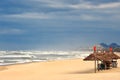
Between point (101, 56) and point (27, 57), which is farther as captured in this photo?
point (27, 57)

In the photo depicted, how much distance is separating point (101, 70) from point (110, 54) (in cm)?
259

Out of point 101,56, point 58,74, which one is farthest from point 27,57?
point 58,74

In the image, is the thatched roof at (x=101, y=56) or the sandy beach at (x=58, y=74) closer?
the sandy beach at (x=58, y=74)

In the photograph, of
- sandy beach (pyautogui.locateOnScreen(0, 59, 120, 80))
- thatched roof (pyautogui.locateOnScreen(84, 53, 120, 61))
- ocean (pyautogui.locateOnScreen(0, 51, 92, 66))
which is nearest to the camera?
sandy beach (pyautogui.locateOnScreen(0, 59, 120, 80))

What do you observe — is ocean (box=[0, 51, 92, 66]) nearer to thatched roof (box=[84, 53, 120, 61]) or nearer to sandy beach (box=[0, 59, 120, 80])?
sandy beach (box=[0, 59, 120, 80])

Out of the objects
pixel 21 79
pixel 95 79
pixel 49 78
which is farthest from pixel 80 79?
pixel 21 79

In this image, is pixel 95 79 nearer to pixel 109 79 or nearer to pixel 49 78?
pixel 109 79

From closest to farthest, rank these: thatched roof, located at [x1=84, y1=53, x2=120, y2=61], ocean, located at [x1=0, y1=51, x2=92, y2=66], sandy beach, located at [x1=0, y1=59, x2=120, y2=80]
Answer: sandy beach, located at [x1=0, y1=59, x2=120, y2=80] → thatched roof, located at [x1=84, y1=53, x2=120, y2=61] → ocean, located at [x1=0, y1=51, x2=92, y2=66]

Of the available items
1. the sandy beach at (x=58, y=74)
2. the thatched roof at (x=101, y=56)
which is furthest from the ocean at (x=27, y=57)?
the thatched roof at (x=101, y=56)

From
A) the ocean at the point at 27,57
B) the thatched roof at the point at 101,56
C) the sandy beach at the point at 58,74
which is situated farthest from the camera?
the ocean at the point at 27,57

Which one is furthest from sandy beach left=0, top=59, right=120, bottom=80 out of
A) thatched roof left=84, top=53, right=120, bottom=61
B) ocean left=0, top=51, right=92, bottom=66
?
ocean left=0, top=51, right=92, bottom=66

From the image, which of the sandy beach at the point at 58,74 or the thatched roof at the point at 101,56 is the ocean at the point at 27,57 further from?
the thatched roof at the point at 101,56

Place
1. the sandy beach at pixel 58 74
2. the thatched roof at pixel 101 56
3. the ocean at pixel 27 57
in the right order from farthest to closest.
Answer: the ocean at pixel 27 57 < the thatched roof at pixel 101 56 < the sandy beach at pixel 58 74

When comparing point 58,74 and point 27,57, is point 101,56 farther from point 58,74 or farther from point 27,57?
point 27,57
